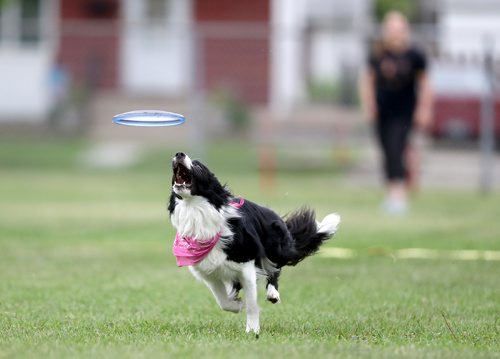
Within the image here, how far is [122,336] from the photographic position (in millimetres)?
7047

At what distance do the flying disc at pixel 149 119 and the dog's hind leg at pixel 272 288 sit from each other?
112 centimetres

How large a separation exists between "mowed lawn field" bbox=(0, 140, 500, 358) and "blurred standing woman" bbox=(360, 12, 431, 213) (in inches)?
32.0

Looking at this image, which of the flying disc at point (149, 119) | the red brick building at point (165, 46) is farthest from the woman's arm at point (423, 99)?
the flying disc at point (149, 119)

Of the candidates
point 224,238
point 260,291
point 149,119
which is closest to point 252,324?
point 224,238

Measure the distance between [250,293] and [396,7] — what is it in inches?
1770

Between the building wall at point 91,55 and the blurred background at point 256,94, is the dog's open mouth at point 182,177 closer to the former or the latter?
the blurred background at point 256,94

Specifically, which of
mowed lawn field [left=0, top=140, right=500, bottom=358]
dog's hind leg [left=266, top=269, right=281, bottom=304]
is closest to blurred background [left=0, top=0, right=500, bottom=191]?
mowed lawn field [left=0, top=140, right=500, bottom=358]

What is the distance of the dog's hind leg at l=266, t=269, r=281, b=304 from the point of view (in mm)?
7547

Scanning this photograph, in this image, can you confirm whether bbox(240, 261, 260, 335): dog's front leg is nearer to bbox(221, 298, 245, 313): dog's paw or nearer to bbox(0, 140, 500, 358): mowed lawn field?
bbox(0, 140, 500, 358): mowed lawn field

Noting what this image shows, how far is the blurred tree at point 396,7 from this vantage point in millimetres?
51438

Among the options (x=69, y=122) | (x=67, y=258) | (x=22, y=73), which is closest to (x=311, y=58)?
(x=69, y=122)

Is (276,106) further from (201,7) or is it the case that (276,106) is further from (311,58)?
(201,7)

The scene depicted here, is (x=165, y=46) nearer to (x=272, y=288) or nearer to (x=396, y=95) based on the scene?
(x=396, y=95)

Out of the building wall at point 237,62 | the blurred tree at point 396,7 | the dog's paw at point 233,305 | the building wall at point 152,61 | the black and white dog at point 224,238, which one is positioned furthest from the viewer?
the blurred tree at point 396,7
